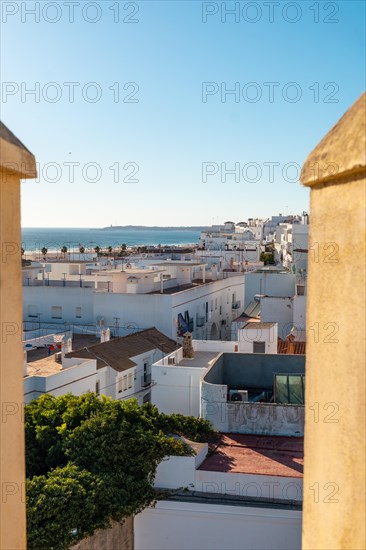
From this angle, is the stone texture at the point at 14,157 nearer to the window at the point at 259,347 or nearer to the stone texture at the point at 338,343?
the stone texture at the point at 338,343

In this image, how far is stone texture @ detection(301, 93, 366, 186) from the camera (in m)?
2.31

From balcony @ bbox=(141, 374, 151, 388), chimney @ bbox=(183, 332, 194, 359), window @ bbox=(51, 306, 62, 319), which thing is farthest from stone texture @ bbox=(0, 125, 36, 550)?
window @ bbox=(51, 306, 62, 319)

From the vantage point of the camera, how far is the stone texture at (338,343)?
240 centimetres

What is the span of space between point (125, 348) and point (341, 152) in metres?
22.7

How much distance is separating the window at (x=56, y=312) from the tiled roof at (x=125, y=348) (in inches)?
249

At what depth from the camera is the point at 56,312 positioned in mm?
32531

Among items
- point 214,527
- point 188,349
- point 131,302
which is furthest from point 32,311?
point 214,527

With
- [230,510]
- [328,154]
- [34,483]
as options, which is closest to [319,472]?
[328,154]

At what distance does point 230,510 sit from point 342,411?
38.7 ft

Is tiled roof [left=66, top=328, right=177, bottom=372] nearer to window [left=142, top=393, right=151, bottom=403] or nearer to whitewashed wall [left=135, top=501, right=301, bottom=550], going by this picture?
window [left=142, top=393, right=151, bottom=403]

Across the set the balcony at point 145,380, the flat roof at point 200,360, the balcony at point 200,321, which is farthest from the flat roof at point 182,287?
the flat roof at point 200,360

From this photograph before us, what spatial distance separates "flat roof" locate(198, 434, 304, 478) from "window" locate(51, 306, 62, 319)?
17997 millimetres

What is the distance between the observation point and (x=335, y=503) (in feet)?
8.59

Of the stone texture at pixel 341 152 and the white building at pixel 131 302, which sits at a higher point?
the stone texture at pixel 341 152
